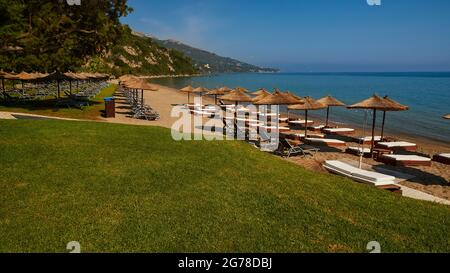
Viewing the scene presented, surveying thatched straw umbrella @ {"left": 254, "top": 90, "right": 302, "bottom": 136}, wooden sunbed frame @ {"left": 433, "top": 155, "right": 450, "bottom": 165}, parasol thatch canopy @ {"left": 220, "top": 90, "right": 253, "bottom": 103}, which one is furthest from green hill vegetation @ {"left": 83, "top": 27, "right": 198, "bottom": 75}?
wooden sunbed frame @ {"left": 433, "top": 155, "right": 450, "bottom": 165}

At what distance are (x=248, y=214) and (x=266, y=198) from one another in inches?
34.0

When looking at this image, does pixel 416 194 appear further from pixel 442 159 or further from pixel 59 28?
pixel 59 28

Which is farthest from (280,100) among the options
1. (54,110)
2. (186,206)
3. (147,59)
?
(147,59)

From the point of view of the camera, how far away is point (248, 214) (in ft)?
18.5

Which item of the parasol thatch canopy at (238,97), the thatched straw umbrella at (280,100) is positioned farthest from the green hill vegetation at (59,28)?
the thatched straw umbrella at (280,100)

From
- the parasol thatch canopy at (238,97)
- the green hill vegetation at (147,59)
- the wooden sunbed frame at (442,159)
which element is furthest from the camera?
the green hill vegetation at (147,59)

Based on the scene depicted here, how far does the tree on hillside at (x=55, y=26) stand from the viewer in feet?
33.9

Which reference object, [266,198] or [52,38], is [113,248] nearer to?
[266,198]

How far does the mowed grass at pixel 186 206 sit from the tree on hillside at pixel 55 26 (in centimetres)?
317

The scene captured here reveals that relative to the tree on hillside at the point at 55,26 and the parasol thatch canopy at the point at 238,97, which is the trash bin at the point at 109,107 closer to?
the tree on hillside at the point at 55,26

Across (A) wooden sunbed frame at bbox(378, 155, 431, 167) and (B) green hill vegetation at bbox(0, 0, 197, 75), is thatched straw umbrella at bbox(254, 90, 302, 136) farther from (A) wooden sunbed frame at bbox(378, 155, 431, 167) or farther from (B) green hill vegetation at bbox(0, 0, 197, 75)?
(B) green hill vegetation at bbox(0, 0, 197, 75)

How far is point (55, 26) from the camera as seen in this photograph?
10852 mm

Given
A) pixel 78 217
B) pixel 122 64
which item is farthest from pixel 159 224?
pixel 122 64

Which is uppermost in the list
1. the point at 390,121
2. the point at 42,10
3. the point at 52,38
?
the point at 42,10
